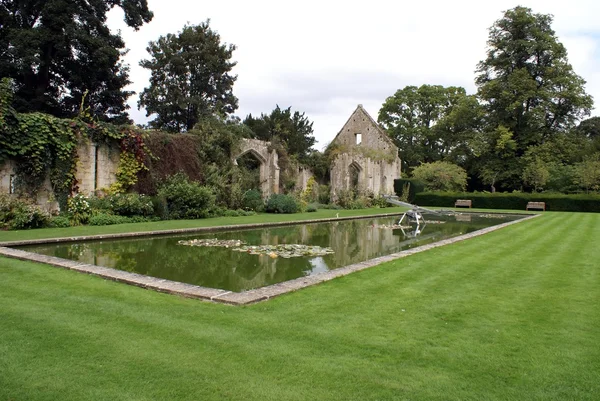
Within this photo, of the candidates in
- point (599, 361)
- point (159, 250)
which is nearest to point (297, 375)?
point (599, 361)

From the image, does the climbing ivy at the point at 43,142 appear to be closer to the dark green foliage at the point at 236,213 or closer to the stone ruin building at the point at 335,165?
the stone ruin building at the point at 335,165

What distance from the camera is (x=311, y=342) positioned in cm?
267

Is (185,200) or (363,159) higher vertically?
(363,159)

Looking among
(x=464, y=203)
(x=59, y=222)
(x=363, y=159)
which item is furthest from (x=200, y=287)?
(x=363, y=159)

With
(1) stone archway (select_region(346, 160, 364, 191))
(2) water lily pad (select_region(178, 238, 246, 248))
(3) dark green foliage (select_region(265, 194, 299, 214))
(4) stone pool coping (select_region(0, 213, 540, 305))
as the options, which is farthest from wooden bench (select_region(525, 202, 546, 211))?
(2) water lily pad (select_region(178, 238, 246, 248))

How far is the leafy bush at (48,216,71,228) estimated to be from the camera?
31.1 feet

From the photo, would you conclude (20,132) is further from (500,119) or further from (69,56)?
(500,119)

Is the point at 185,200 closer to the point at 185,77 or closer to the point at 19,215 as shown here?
the point at 19,215

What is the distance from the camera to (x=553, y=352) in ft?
8.38

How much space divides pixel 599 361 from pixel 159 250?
20.5 ft

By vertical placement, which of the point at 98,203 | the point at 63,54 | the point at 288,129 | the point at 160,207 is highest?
the point at 63,54

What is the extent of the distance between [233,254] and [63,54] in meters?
15.1

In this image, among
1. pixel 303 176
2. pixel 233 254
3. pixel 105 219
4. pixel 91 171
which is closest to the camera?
pixel 233 254

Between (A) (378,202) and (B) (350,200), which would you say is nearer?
(B) (350,200)
